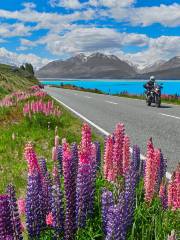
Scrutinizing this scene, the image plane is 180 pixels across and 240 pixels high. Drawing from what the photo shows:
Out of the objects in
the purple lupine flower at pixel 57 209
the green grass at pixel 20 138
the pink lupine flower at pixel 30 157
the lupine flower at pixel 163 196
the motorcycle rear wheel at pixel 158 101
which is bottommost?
the motorcycle rear wheel at pixel 158 101

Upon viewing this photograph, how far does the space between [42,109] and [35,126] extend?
115 cm

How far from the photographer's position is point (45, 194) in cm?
342

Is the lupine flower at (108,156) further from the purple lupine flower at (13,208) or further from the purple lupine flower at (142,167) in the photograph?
the purple lupine flower at (13,208)

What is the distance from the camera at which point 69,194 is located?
3.11 metres

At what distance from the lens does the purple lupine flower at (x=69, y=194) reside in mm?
3094

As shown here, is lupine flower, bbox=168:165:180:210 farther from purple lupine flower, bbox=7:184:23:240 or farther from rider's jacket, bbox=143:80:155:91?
rider's jacket, bbox=143:80:155:91

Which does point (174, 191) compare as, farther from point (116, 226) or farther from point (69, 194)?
point (116, 226)

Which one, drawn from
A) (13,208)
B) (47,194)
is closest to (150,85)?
(47,194)

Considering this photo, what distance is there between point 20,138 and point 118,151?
7.04 metres

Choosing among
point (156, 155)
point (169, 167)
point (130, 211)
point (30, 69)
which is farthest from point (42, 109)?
point (30, 69)

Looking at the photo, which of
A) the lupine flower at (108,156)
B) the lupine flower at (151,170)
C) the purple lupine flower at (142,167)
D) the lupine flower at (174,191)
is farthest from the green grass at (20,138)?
the lupine flower at (174,191)

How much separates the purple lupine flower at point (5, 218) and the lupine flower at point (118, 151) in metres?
1.63

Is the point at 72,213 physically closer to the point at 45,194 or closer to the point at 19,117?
the point at 45,194

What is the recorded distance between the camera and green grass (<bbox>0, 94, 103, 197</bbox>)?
7.65m
